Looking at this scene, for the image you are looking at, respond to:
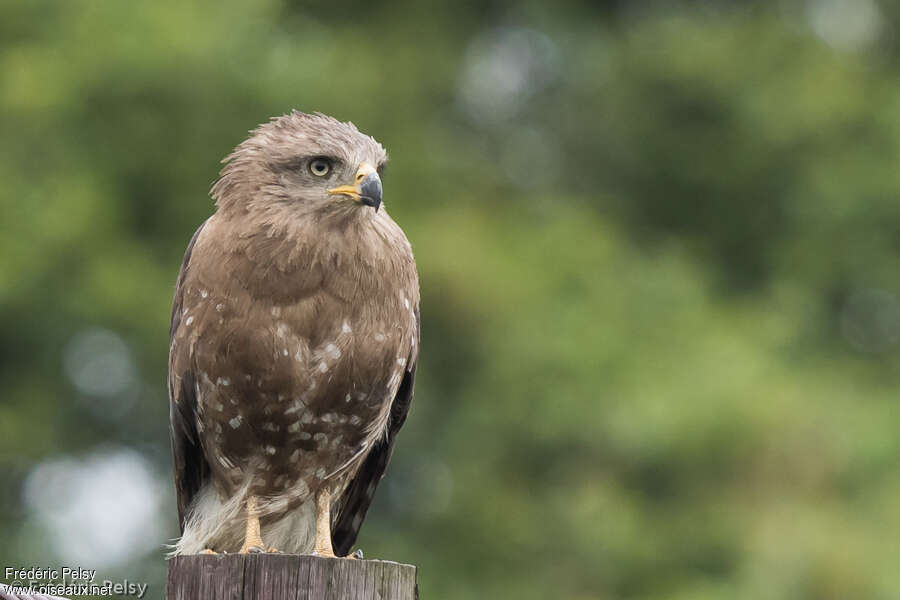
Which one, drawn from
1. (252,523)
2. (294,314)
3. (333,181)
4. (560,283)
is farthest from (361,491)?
(560,283)

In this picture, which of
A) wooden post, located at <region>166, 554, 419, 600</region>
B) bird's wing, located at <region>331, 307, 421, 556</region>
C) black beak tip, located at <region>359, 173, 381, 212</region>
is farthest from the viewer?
bird's wing, located at <region>331, 307, 421, 556</region>

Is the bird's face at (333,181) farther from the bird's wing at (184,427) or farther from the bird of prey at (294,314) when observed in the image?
the bird's wing at (184,427)

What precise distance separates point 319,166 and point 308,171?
0.04 m

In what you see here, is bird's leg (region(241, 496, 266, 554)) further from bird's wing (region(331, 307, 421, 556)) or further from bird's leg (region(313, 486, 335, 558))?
bird's wing (region(331, 307, 421, 556))

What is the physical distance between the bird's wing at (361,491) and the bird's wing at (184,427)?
1.78 feet

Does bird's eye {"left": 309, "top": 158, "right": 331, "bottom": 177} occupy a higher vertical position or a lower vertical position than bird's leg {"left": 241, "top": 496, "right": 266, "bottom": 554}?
higher

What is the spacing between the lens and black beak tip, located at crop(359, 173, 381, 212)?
4.48 meters

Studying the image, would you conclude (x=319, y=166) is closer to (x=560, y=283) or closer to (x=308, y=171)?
(x=308, y=171)

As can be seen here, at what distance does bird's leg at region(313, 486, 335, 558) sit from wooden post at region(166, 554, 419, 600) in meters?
1.12

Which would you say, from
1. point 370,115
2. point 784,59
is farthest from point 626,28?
point 370,115

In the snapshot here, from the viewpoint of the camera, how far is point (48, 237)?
9688 mm

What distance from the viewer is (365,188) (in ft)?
14.8

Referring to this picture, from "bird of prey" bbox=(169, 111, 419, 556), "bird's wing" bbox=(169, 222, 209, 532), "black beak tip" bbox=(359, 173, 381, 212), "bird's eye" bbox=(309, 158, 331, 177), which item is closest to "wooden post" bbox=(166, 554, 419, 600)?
"bird of prey" bbox=(169, 111, 419, 556)

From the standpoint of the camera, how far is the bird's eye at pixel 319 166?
4.64 meters
